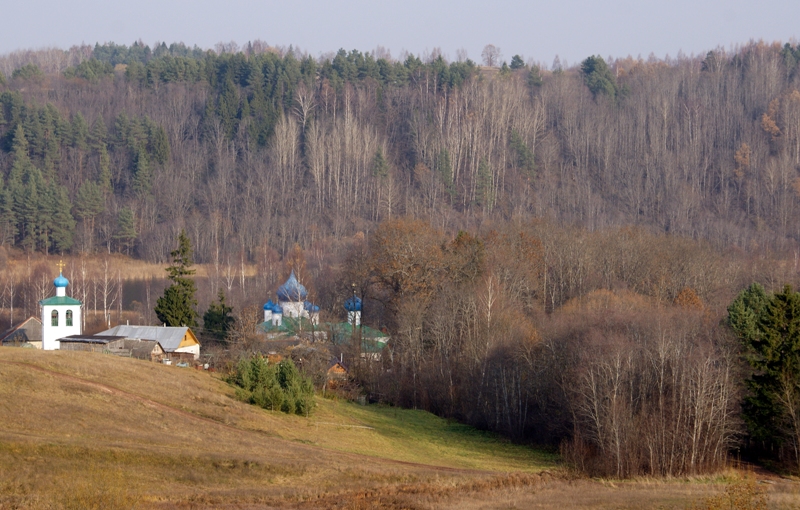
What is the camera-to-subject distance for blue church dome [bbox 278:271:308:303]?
6438cm

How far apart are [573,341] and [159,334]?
21.3 metres

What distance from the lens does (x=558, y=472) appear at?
30562 mm

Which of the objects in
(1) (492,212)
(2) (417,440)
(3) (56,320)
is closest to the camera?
(2) (417,440)

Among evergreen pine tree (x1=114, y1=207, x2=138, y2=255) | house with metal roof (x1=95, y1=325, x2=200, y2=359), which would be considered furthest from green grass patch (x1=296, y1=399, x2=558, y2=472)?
evergreen pine tree (x1=114, y1=207, x2=138, y2=255)

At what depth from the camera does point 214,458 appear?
24.8 m

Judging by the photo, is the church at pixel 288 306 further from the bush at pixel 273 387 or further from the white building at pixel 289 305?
the bush at pixel 273 387

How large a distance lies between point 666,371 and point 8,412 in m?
23.2

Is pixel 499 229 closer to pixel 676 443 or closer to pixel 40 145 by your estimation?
pixel 676 443

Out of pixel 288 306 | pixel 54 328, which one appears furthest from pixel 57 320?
pixel 288 306

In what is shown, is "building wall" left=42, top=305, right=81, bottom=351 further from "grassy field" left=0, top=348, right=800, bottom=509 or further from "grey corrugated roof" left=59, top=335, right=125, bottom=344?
"grassy field" left=0, top=348, right=800, bottom=509

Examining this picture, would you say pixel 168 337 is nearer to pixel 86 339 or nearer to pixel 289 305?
pixel 86 339

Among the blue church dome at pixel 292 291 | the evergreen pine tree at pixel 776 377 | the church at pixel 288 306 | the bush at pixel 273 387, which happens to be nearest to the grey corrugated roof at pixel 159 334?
the bush at pixel 273 387

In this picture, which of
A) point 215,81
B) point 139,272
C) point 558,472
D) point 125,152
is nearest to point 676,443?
point 558,472

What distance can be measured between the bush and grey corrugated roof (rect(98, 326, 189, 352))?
974cm
